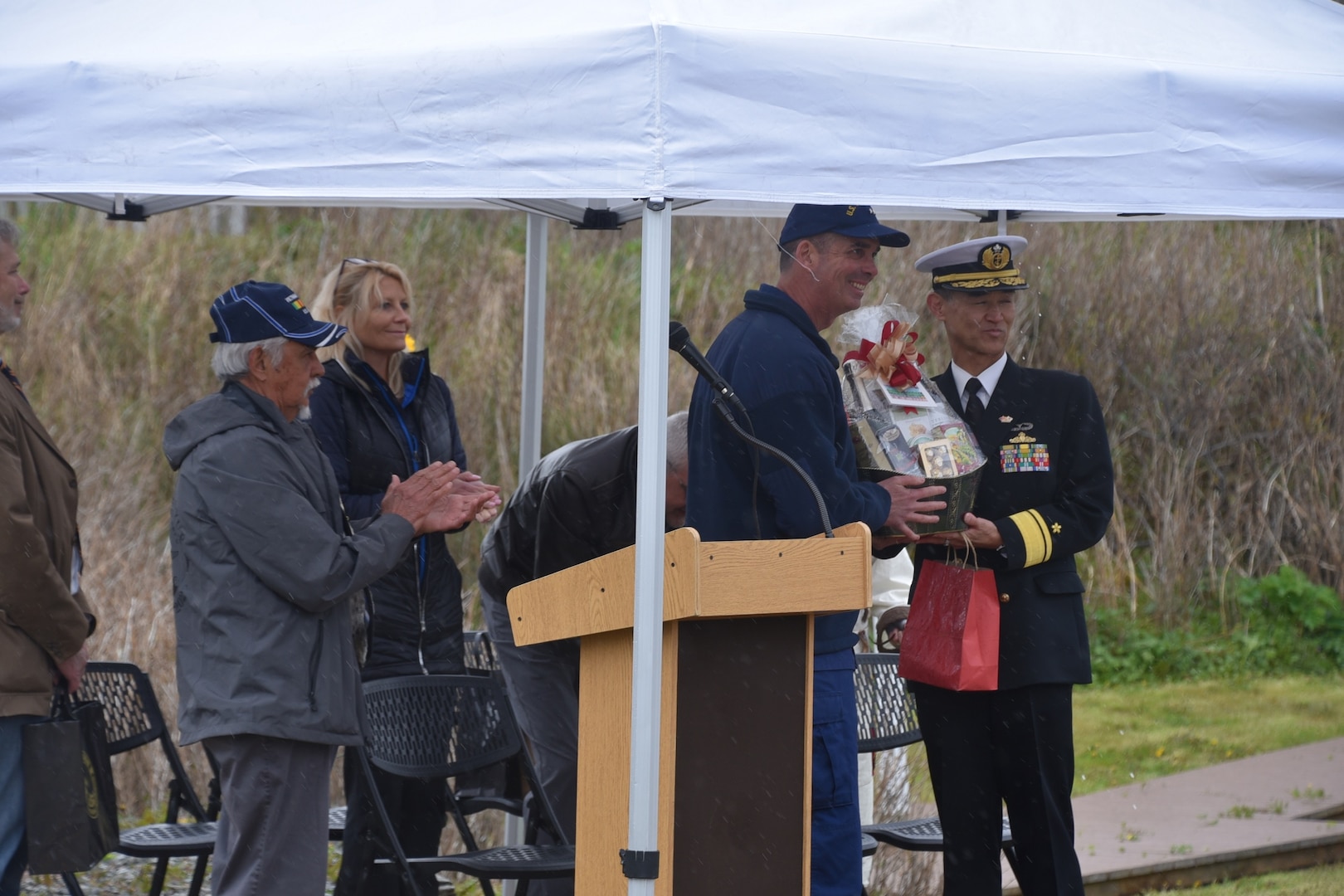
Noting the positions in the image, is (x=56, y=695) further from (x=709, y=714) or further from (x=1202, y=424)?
(x=1202, y=424)

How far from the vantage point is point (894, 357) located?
3564 millimetres

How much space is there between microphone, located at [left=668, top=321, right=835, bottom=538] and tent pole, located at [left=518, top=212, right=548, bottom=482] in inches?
87.3

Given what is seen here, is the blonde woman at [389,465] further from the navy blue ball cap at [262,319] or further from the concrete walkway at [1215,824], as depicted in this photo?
the concrete walkway at [1215,824]

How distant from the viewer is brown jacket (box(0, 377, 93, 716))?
3.64 metres

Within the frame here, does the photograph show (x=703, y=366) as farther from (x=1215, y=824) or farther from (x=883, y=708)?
(x=1215, y=824)

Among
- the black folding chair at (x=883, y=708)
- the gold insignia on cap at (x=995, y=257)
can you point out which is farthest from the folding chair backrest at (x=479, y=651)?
the gold insignia on cap at (x=995, y=257)

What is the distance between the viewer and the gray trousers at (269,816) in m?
3.44

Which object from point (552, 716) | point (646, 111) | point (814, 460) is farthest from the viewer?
point (552, 716)

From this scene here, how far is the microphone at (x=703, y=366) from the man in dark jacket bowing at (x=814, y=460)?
18 centimetres

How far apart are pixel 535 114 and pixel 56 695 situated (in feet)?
7.06

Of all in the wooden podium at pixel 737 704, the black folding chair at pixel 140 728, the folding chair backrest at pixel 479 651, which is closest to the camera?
the wooden podium at pixel 737 704

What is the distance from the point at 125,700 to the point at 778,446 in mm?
2576

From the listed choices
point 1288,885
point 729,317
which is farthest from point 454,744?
point 729,317

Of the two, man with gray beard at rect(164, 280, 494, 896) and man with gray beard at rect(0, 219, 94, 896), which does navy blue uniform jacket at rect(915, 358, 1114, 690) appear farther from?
man with gray beard at rect(0, 219, 94, 896)
